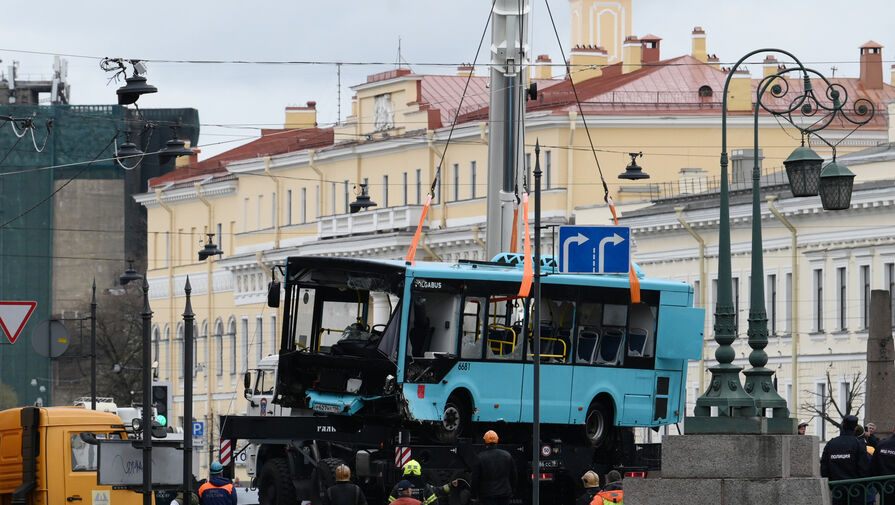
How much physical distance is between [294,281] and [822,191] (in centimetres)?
662

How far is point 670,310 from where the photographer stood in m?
32.9

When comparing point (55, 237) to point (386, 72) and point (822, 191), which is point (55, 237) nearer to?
point (386, 72)

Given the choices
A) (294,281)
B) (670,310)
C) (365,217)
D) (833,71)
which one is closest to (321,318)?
(294,281)

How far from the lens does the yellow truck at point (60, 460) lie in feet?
97.7

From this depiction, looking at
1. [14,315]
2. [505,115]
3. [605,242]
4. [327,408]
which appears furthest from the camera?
[505,115]

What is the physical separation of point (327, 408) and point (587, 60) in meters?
58.5

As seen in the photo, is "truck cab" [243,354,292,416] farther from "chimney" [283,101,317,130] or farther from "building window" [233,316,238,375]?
"chimney" [283,101,317,130]

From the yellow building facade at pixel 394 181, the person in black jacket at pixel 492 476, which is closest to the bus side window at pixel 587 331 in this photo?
the person in black jacket at pixel 492 476

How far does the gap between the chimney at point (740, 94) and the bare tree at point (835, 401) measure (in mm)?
17555

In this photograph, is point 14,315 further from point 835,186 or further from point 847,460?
point 835,186

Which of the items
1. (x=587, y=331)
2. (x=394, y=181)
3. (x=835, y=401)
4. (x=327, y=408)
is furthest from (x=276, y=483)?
(x=394, y=181)

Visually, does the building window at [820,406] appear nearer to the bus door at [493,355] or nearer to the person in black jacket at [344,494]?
the bus door at [493,355]

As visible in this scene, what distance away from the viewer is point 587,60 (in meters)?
88.2

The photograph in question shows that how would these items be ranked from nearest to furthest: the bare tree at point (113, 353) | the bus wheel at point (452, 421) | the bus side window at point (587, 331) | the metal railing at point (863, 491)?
the metal railing at point (863, 491) → the bus wheel at point (452, 421) → the bus side window at point (587, 331) → the bare tree at point (113, 353)
